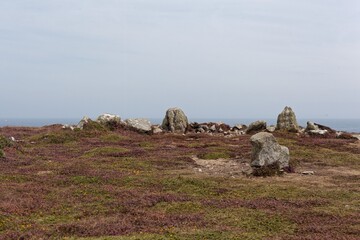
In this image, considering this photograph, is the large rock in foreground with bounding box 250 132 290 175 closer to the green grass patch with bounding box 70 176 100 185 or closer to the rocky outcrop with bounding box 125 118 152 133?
the green grass patch with bounding box 70 176 100 185

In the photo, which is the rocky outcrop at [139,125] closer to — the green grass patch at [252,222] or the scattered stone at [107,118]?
the scattered stone at [107,118]

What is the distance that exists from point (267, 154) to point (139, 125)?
34.3 metres

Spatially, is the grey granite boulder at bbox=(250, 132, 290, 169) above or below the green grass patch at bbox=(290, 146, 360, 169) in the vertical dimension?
above

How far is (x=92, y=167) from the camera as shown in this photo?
105 ft

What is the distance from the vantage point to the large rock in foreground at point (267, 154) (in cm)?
3138

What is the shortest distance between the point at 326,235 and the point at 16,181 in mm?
19054

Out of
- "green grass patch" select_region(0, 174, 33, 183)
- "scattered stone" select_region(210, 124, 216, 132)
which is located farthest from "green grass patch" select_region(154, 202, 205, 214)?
"scattered stone" select_region(210, 124, 216, 132)

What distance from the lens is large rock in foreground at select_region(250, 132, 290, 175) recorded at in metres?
31.4

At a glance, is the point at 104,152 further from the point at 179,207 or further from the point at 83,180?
the point at 179,207


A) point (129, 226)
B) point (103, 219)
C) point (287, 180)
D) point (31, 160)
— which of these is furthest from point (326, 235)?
point (31, 160)

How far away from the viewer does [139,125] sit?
63.4 meters

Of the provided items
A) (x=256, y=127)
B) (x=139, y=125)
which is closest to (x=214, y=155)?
(x=139, y=125)

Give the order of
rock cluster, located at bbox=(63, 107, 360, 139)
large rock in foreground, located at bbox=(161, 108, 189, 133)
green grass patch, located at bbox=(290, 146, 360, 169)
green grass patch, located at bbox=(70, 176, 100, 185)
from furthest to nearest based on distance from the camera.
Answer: large rock in foreground, located at bbox=(161, 108, 189, 133) < rock cluster, located at bbox=(63, 107, 360, 139) < green grass patch, located at bbox=(290, 146, 360, 169) < green grass patch, located at bbox=(70, 176, 100, 185)

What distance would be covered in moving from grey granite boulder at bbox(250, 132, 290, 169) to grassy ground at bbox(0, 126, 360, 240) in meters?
1.39
